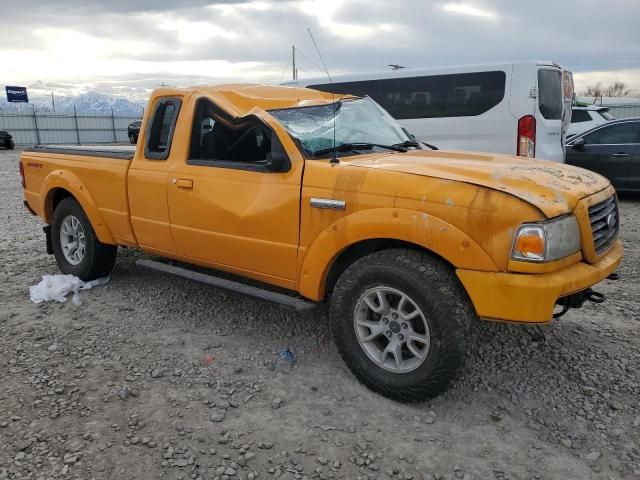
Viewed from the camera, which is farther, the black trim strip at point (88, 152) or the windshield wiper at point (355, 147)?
the black trim strip at point (88, 152)

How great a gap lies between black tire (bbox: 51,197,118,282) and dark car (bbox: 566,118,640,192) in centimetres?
824

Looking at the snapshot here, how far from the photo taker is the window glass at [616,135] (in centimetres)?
960

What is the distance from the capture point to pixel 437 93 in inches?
374

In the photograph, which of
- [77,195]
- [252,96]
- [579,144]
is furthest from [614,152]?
[77,195]

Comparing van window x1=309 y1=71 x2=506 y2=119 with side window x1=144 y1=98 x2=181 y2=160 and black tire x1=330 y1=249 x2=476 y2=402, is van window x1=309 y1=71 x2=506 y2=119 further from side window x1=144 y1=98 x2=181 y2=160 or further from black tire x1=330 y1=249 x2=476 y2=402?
black tire x1=330 y1=249 x2=476 y2=402

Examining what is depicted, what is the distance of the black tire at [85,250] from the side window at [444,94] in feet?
20.2

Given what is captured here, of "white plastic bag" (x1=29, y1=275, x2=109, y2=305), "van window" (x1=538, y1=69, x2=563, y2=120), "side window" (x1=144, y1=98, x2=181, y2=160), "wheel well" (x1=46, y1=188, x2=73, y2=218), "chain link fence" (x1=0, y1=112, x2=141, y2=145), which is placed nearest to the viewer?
"side window" (x1=144, y1=98, x2=181, y2=160)

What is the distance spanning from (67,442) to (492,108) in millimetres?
7892

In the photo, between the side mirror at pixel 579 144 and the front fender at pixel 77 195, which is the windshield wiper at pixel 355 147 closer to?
the front fender at pixel 77 195

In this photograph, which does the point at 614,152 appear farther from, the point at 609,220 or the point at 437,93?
the point at 609,220

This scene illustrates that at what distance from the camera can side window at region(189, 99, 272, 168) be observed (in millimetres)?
4066

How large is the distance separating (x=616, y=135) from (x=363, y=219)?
8.35 metres

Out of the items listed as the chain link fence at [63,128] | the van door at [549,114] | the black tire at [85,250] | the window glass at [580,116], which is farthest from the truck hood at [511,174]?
the chain link fence at [63,128]

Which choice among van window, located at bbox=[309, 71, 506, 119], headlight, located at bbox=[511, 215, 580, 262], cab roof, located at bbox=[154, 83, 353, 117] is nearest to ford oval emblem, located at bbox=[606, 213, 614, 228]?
headlight, located at bbox=[511, 215, 580, 262]
